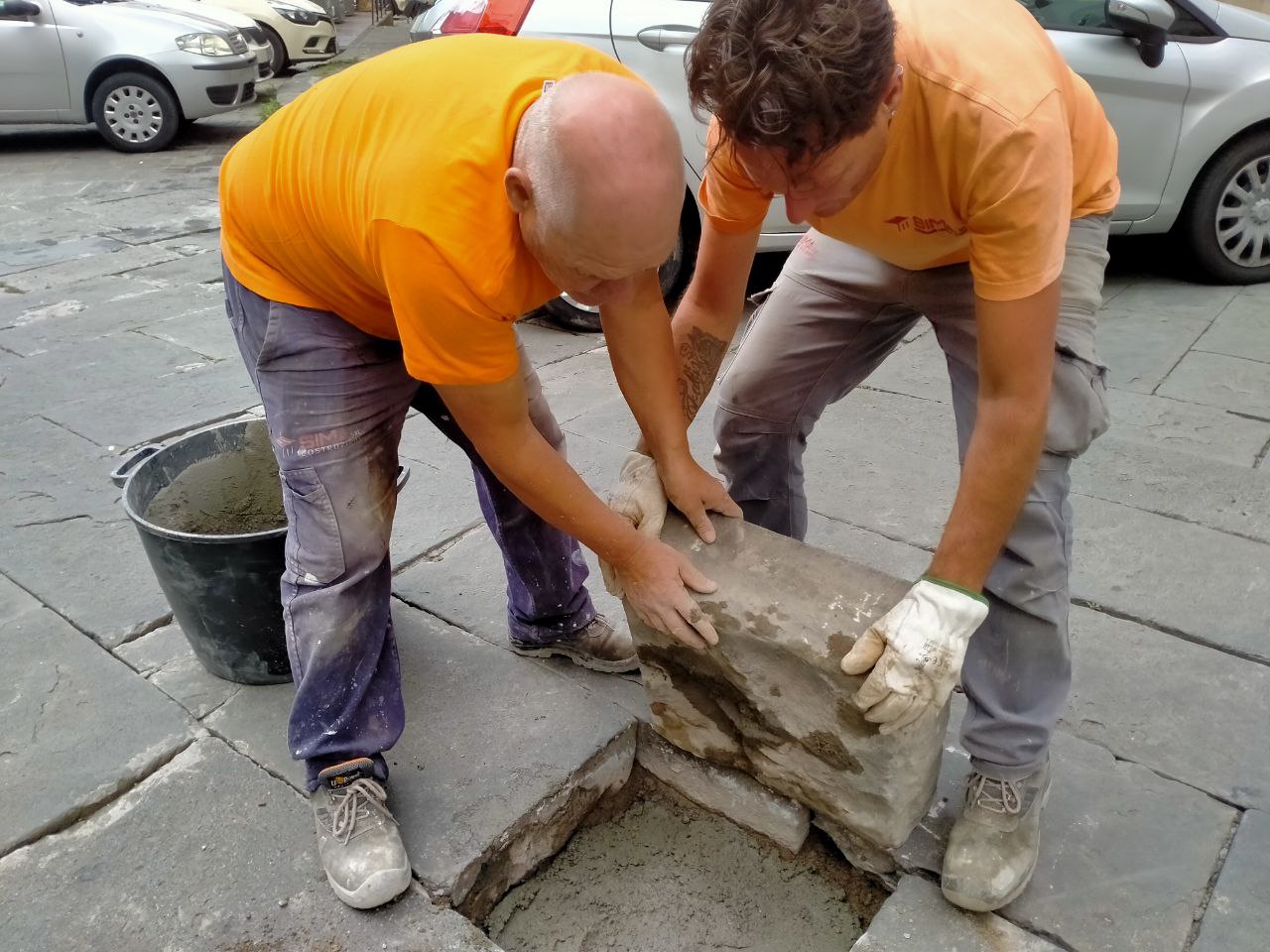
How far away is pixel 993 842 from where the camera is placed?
72.6 inches

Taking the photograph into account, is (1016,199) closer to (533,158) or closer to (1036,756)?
(533,158)

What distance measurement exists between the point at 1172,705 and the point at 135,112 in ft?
30.7

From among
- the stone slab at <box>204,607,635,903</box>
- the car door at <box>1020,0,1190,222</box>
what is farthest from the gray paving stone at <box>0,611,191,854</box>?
the car door at <box>1020,0,1190,222</box>

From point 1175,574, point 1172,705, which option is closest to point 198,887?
point 1172,705

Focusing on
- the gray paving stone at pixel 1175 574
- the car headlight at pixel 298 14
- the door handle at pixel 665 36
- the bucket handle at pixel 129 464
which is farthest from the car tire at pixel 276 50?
the gray paving stone at pixel 1175 574

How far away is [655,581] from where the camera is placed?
6.05ft

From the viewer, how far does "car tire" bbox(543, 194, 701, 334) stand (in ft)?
15.6

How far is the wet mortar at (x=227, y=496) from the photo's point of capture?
8.07 feet

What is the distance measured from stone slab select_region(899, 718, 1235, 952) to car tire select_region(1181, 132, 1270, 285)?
3.83 m

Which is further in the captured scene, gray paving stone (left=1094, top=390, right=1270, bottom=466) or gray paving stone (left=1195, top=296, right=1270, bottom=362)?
gray paving stone (left=1195, top=296, right=1270, bottom=362)

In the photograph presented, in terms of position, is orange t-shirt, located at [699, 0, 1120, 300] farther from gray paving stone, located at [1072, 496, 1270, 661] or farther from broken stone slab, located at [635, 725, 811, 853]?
gray paving stone, located at [1072, 496, 1270, 661]

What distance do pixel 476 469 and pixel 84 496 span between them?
5.96 feet

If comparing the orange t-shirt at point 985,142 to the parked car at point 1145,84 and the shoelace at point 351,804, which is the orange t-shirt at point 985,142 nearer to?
the shoelace at point 351,804

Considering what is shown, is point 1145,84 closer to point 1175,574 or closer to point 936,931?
point 1175,574
